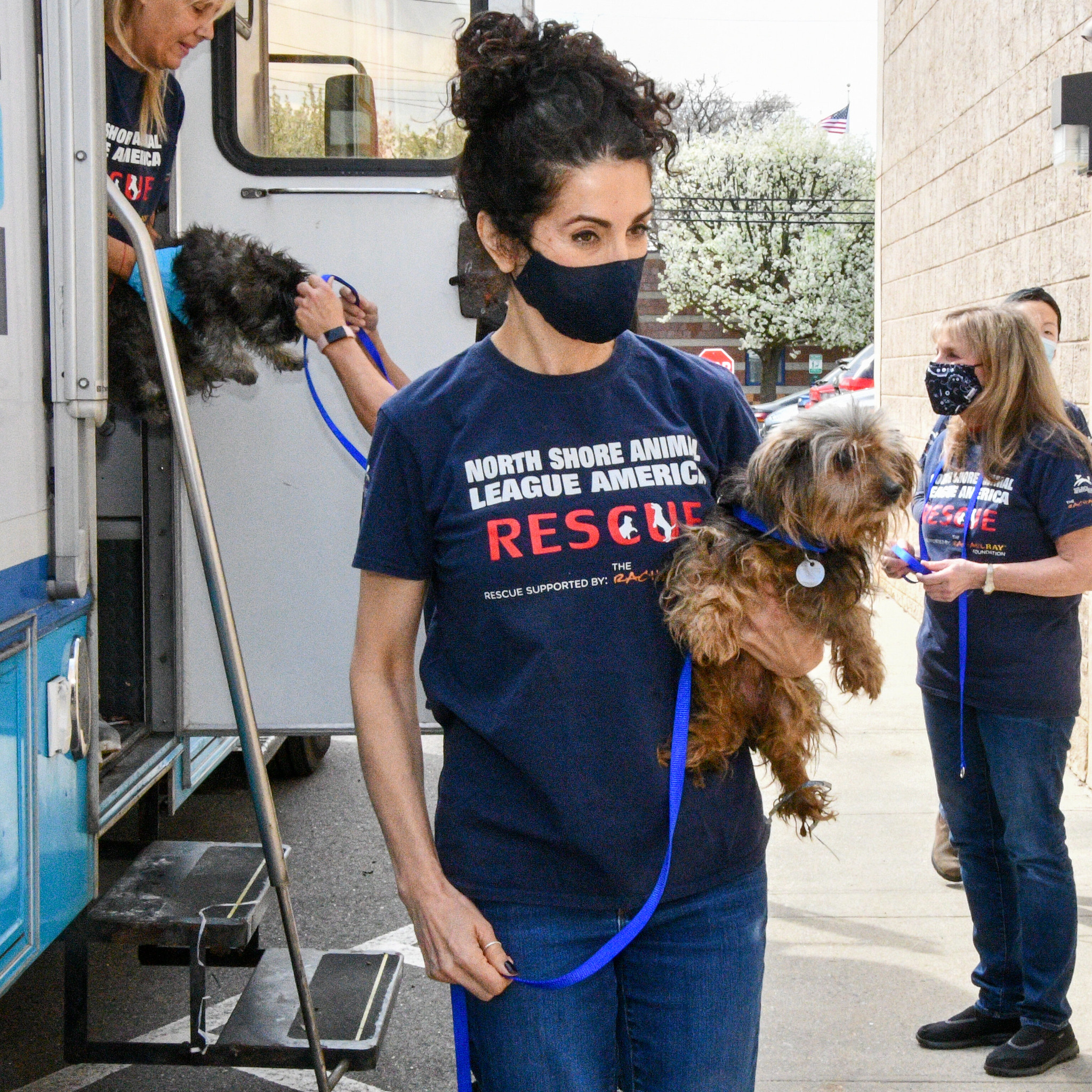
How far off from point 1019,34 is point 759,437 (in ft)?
20.7

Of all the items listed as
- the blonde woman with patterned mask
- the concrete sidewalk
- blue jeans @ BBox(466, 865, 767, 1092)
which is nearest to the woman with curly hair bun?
blue jeans @ BBox(466, 865, 767, 1092)

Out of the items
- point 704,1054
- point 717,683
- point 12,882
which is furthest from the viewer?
point 12,882

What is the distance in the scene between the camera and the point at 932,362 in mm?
3941

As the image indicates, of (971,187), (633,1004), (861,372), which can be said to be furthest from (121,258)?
(861,372)

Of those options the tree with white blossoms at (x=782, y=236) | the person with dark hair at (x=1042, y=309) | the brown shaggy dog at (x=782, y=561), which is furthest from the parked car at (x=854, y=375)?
the brown shaggy dog at (x=782, y=561)

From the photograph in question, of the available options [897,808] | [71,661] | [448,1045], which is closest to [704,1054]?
[71,661]

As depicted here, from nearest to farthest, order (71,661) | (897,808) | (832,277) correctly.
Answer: (71,661) < (897,808) < (832,277)

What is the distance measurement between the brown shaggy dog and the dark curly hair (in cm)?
50

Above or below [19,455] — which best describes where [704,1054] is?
below

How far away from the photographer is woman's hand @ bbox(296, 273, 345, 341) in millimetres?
3502

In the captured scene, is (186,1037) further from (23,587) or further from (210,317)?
(210,317)

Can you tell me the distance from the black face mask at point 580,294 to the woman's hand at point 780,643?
49 centimetres

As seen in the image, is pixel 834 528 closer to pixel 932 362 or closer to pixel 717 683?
pixel 717 683

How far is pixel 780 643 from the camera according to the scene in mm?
2059
